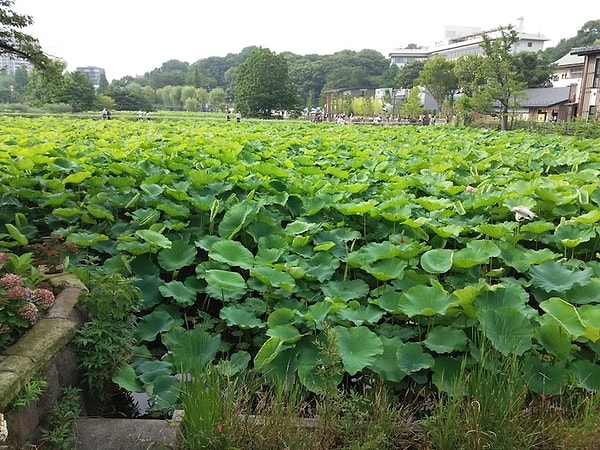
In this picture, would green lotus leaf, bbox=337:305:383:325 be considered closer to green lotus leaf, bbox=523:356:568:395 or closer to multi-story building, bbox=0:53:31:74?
green lotus leaf, bbox=523:356:568:395

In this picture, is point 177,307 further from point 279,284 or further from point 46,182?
point 46,182

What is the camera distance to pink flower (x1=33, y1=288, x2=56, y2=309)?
7.95 ft

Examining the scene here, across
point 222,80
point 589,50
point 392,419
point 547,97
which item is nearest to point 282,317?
point 392,419

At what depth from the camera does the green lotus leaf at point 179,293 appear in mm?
3041

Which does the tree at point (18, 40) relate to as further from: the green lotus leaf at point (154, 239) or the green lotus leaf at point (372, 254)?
the green lotus leaf at point (372, 254)

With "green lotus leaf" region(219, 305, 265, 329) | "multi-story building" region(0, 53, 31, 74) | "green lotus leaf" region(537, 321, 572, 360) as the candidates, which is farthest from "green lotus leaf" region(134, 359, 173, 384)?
"multi-story building" region(0, 53, 31, 74)

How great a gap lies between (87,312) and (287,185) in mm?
2536

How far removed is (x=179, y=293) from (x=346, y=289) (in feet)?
3.38

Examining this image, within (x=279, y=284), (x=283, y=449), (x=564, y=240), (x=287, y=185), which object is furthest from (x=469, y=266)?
(x=287, y=185)

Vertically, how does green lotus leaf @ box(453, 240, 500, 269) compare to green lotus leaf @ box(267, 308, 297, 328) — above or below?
above

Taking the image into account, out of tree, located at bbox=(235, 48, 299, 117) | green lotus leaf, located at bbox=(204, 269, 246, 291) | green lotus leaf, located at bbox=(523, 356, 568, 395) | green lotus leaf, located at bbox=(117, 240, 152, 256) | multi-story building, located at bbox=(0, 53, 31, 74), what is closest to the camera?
green lotus leaf, located at bbox=(523, 356, 568, 395)

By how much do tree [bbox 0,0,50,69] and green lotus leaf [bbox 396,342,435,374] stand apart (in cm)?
372

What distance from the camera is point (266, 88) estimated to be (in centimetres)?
4109

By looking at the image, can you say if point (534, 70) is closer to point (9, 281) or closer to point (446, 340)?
point (446, 340)
